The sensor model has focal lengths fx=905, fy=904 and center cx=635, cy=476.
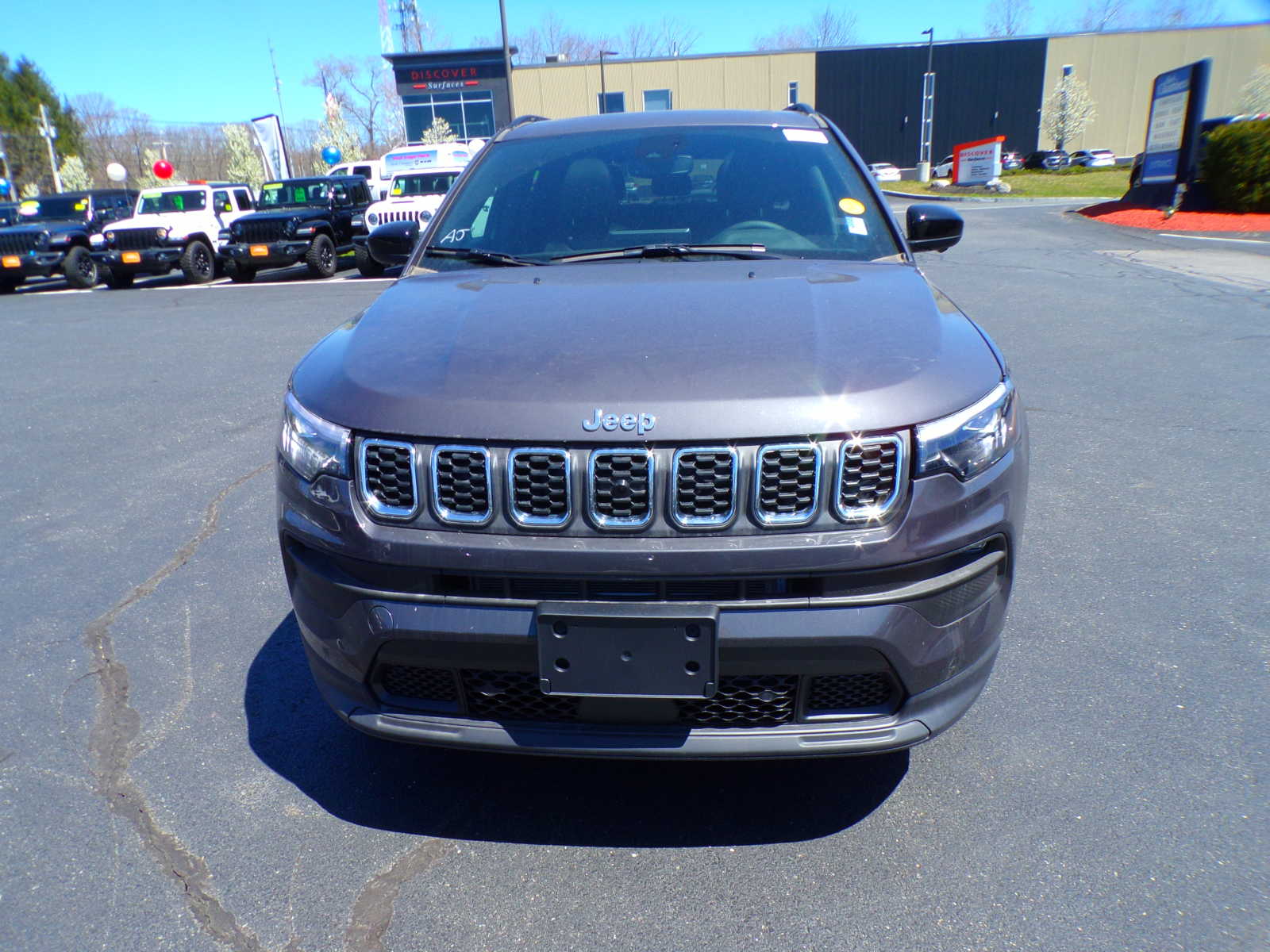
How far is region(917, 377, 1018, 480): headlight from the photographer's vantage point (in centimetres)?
194

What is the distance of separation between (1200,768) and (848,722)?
3.91 ft

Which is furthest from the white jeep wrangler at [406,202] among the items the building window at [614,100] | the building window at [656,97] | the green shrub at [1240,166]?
the building window at [656,97]

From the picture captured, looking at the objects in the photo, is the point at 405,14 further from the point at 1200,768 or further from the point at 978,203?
the point at 1200,768

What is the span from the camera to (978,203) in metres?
28.9

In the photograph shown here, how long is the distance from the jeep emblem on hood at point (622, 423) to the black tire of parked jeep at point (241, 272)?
1654 centimetres

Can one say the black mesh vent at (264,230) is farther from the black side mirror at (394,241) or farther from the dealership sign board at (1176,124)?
the dealership sign board at (1176,124)

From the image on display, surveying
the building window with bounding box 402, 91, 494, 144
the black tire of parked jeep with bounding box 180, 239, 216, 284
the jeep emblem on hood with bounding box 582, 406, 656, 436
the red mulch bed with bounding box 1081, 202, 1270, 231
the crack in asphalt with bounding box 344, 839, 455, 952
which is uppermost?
the building window with bounding box 402, 91, 494, 144

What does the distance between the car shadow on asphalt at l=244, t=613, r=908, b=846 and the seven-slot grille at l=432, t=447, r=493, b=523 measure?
0.66 meters

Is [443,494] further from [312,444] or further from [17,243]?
[17,243]

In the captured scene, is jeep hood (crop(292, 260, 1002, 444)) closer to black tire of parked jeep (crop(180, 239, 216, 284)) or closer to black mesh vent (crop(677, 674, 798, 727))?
black mesh vent (crop(677, 674, 798, 727))

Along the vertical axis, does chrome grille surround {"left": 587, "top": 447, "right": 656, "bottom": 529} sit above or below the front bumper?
above

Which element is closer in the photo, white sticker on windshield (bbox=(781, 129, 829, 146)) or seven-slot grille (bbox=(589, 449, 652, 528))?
seven-slot grille (bbox=(589, 449, 652, 528))

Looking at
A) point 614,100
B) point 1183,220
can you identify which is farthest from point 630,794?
point 614,100

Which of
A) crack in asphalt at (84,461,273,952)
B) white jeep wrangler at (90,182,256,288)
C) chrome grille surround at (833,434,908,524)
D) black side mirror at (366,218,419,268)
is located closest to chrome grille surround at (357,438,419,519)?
chrome grille surround at (833,434,908,524)
